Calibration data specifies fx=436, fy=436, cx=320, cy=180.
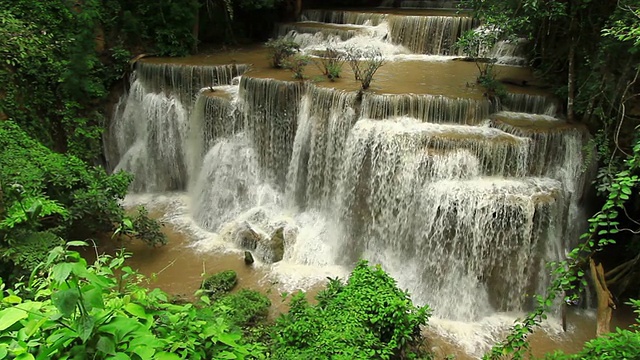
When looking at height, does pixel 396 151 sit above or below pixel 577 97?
below

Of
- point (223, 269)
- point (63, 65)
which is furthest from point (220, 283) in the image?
point (63, 65)

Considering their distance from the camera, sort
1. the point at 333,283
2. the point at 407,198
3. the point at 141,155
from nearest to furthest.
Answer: the point at 333,283, the point at 407,198, the point at 141,155

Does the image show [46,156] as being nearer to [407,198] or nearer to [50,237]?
[50,237]

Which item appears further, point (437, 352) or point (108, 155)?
point (108, 155)

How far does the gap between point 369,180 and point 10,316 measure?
607 cm

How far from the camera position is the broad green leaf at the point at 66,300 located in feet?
5.88

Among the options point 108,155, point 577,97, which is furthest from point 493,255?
point 108,155

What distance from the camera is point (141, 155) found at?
10539 mm

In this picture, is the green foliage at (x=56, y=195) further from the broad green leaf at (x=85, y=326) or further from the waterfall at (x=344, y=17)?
the waterfall at (x=344, y=17)

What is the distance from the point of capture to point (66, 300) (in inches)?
71.3

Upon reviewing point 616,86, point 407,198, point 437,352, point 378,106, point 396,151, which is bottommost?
point 437,352

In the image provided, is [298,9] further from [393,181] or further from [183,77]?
[393,181]

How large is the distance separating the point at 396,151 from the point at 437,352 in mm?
3108

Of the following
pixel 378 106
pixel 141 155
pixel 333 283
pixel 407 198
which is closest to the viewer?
pixel 333 283
